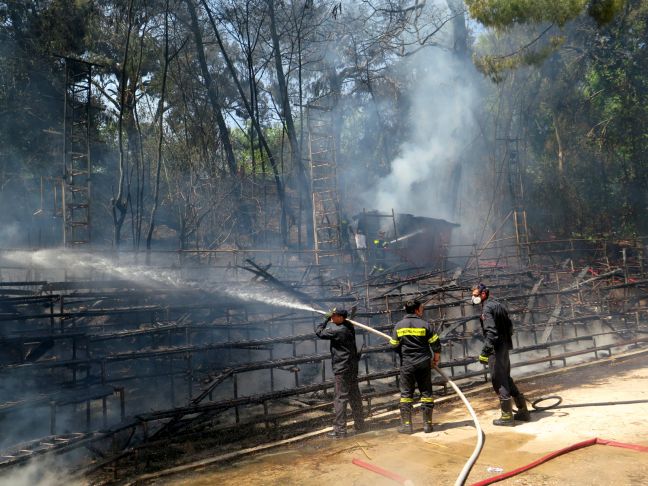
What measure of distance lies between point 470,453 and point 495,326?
81.3 inches

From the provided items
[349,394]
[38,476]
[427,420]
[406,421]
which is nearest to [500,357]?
[427,420]

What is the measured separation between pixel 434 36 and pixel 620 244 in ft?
58.3

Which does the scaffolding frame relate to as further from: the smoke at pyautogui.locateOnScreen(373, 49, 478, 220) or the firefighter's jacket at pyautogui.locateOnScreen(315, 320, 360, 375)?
the smoke at pyautogui.locateOnScreen(373, 49, 478, 220)

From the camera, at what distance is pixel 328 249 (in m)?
27.8

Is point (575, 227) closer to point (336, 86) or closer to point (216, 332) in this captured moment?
point (336, 86)

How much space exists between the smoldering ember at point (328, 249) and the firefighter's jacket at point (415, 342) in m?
0.03

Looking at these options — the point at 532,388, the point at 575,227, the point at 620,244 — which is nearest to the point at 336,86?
the point at 575,227

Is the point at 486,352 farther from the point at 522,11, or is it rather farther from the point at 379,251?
the point at 379,251

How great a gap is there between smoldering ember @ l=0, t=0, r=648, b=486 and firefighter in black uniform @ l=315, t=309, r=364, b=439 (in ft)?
0.12

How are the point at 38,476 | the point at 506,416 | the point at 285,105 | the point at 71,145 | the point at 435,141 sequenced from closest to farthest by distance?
the point at 38,476 → the point at 506,416 → the point at 71,145 → the point at 285,105 → the point at 435,141

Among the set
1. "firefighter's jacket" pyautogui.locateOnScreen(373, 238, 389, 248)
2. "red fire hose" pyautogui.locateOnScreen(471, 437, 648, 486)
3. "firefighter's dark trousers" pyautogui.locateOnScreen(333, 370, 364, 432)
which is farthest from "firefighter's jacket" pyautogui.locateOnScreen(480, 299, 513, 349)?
"firefighter's jacket" pyautogui.locateOnScreen(373, 238, 389, 248)

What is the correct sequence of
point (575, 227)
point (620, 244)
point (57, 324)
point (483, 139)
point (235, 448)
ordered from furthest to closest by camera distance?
1. point (483, 139)
2. point (575, 227)
3. point (620, 244)
4. point (57, 324)
5. point (235, 448)

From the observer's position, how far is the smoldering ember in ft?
23.7

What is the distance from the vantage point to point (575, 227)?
3372cm
